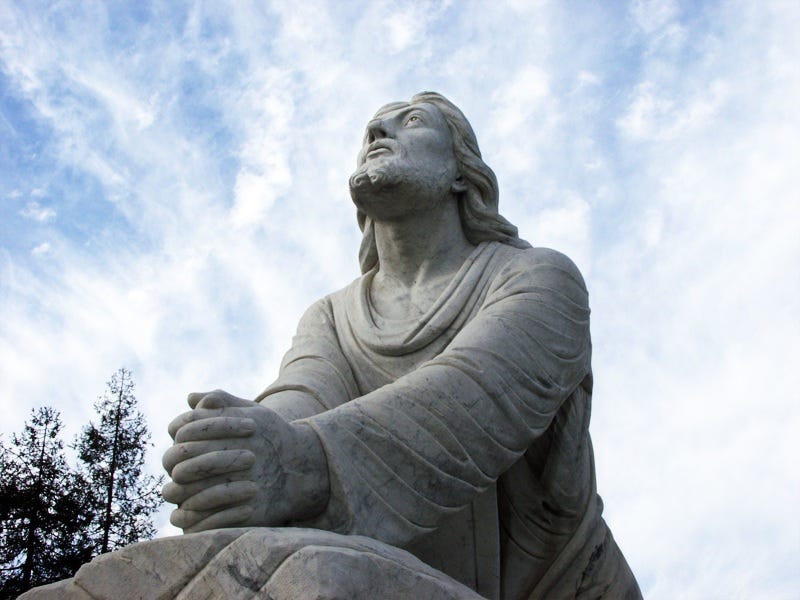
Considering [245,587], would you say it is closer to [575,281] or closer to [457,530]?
[457,530]

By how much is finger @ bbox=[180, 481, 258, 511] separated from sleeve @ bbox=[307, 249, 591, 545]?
0.30m

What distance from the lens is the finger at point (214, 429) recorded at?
10.3ft

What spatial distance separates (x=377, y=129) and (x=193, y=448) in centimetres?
216

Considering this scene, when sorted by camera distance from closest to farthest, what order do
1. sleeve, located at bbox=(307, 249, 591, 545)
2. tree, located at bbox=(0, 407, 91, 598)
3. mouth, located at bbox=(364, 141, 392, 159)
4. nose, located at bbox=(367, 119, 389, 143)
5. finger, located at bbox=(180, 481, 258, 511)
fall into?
finger, located at bbox=(180, 481, 258, 511)
sleeve, located at bbox=(307, 249, 591, 545)
mouth, located at bbox=(364, 141, 392, 159)
nose, located at bbox=(367, 119, 389, 143)
tree, located at bbox=(0, 407, 91, 598)

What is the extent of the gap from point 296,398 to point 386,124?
148cm

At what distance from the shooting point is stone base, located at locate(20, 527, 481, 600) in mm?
2658

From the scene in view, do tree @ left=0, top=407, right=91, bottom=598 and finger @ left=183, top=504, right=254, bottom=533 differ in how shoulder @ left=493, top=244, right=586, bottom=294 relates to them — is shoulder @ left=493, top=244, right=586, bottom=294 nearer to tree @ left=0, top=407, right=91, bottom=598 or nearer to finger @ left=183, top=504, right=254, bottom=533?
finger @ left=183, top=504, right=254, bottom=533

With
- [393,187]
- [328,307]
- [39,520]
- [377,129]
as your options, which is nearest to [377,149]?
[377,129]

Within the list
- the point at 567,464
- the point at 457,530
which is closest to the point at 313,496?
the point at 457,530

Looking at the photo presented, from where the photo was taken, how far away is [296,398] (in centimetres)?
405

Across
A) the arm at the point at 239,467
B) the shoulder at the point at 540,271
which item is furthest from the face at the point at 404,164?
the arm at the point at 239,467

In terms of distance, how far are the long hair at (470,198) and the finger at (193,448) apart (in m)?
2.03

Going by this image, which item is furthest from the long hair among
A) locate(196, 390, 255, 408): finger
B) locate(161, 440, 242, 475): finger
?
locate(161, 440, 242, 475): finger

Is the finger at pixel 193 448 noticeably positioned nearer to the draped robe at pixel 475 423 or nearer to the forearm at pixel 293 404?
the draped robe at pixel 475 423
